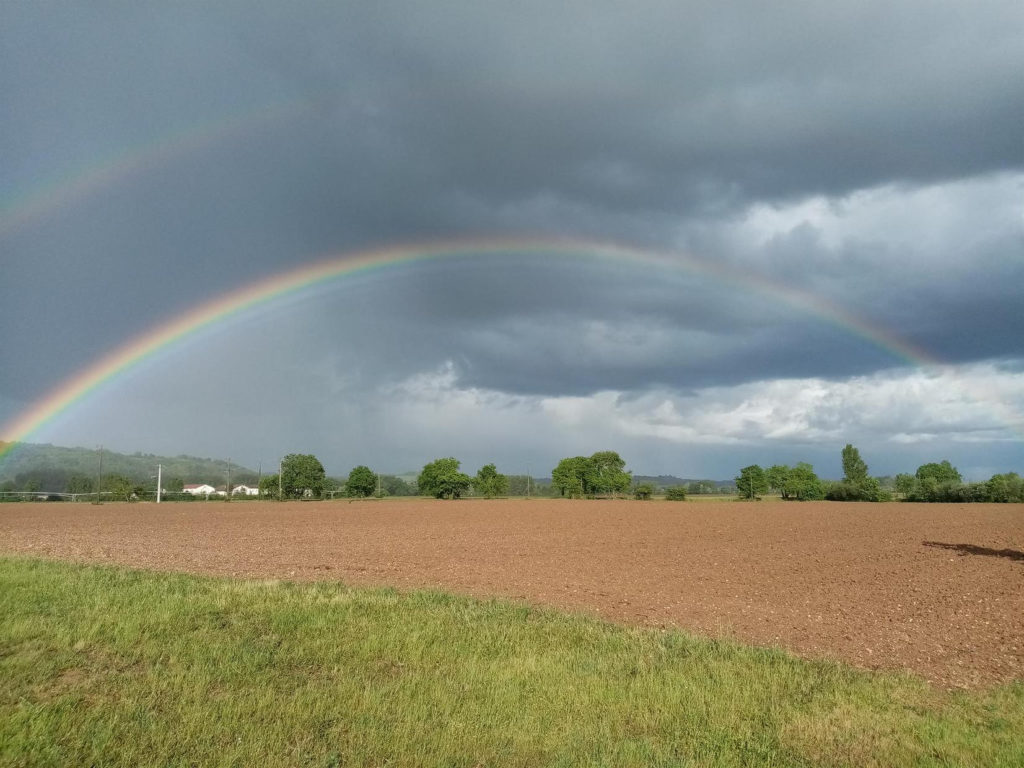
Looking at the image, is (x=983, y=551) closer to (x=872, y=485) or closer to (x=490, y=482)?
(x=872, y=485)

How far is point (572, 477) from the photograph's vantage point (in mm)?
178500

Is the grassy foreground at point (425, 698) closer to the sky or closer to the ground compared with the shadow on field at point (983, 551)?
closer to the sky

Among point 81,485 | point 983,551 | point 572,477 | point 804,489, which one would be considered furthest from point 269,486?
point 983,551

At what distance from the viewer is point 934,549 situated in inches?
1273

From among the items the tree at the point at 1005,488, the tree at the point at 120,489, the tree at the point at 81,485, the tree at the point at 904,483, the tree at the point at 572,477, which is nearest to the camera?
the tree at the point at 1005,488

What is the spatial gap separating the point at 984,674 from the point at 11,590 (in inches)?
663

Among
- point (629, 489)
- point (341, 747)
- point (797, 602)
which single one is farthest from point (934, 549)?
point (629, 489)

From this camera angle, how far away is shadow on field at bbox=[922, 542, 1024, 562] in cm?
2861

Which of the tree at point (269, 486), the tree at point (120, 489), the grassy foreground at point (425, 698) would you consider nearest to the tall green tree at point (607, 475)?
the tree at point (269, 486)

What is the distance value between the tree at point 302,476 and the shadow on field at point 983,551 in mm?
141888

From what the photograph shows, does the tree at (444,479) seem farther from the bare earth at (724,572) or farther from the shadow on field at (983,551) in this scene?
the shadow on field at (983,551)

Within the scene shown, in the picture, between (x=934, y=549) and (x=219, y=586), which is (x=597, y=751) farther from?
(x=934, y=549)

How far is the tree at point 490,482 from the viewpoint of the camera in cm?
17212

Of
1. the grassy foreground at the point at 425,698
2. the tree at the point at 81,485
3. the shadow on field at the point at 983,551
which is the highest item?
the tree at the point at 81,485
